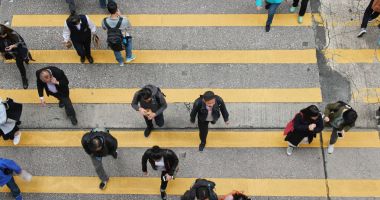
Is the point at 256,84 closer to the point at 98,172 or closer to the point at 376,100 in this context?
the point at 376,100

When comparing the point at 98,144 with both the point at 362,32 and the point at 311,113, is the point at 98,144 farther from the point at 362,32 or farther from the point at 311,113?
the point at 362,32

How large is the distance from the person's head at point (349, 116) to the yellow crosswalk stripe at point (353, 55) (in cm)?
226

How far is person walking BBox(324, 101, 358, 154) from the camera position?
7641 millimetres

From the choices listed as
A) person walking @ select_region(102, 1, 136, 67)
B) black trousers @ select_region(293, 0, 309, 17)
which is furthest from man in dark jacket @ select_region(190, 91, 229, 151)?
black trousers @ select_region(293, 0, 309, 17)

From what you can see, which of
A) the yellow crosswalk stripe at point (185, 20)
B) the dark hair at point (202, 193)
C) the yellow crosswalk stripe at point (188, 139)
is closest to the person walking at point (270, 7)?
the yellow crosswalk stripe at point (185, 20)

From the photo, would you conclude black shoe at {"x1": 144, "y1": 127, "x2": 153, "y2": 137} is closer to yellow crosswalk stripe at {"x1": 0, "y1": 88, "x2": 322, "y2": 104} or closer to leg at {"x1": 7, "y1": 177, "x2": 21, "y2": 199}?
yellow crosswalk stripe at {"x1": 0, "y1": 88, "x2": 322, "y2": 104}

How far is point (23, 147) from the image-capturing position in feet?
29.5

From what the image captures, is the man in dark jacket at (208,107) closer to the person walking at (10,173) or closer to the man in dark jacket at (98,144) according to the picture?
the man in dark jacket at (98,144)

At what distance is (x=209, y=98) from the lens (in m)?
7.28

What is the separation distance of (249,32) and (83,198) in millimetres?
4754

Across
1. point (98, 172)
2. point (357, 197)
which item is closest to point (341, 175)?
point (357, 197)

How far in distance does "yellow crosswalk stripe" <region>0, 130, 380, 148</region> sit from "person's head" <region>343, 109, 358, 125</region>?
124cm

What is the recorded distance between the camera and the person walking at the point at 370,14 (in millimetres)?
9148

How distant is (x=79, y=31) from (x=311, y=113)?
171 inches
